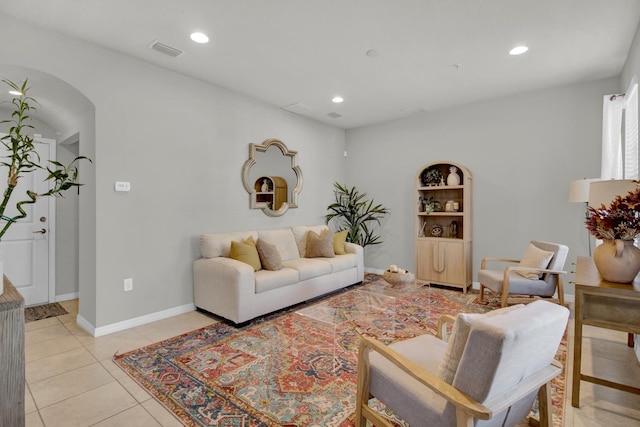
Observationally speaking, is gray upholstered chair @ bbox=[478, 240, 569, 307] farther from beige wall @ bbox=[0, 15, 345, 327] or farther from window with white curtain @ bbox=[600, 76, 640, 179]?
beige wall @ bbox=[0, 15, 345, 327]

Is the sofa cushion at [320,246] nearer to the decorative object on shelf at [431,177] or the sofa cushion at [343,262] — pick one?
the sofa cushion at [343,262]

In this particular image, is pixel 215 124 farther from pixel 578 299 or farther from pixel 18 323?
pixel 578 299

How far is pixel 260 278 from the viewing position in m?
3.45

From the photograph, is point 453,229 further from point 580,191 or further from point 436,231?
point 580,191

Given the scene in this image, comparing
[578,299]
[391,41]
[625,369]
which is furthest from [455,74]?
[625,369]

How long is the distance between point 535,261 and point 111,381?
4.10m

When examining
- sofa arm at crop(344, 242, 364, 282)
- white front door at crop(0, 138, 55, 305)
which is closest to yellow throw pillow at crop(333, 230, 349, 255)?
sofa arm at crop(344, 242, 364, 282)

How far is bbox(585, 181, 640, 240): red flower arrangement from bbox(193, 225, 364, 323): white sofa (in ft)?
9.19

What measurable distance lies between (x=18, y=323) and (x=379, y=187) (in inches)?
200

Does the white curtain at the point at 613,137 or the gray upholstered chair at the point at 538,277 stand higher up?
the white curtain at the point at 613,137

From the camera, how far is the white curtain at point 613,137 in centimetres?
335

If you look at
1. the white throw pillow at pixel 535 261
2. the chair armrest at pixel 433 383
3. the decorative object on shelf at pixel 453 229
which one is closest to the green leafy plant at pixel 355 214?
the decorative object on shelf at pixel 453 229

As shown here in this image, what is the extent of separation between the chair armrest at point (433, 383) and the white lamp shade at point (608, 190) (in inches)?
72.8

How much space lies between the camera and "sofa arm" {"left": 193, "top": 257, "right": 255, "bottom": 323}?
3.23 metres
